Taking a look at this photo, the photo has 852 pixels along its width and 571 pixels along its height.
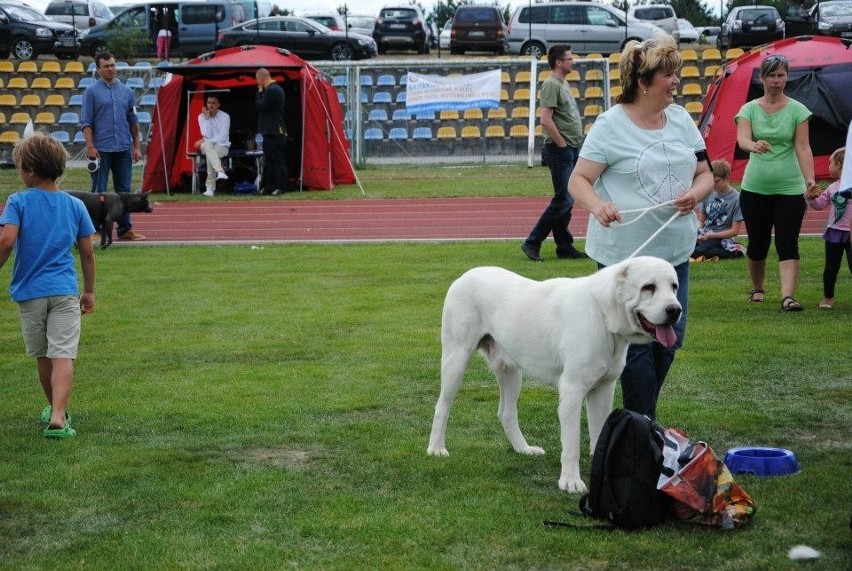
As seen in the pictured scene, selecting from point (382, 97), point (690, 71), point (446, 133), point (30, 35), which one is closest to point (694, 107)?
point (690, 71)

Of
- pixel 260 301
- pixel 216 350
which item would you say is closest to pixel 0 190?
pixel 260 301

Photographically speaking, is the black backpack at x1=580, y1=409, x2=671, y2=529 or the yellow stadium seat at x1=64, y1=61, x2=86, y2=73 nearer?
the black backpack at x1=580, y1=409, x2=671, y2=529

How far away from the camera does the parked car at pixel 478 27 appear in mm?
42719

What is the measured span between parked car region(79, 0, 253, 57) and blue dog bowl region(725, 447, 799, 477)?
38.8 metres

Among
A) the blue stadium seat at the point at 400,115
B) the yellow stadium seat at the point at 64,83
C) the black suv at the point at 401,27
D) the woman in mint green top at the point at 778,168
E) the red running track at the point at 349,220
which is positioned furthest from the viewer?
the black suv at the point at 401,27

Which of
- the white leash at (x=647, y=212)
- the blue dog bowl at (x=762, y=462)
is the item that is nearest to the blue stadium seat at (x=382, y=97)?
the white leash at (x=647, y=212)

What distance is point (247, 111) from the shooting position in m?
26.4

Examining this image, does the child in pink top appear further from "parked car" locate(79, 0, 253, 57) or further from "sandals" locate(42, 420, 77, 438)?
"parked car" locate(79, 0, 253, 57)

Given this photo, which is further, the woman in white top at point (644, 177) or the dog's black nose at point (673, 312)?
the woman in white top at point (644, 177)

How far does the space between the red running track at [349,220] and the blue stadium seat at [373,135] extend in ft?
28.8

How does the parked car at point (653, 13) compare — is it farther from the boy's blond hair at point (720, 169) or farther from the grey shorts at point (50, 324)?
the grey shorts at point (50, 324)

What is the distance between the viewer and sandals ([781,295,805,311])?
10.3 metres

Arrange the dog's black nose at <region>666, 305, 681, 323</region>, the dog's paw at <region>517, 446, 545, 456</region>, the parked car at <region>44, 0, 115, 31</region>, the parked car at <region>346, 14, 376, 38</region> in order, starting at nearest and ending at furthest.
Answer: the dog's black nose at <region>666, 305, 681, 323</region>
the dog's paw at <region>517, 446, 545, 456</region>
the parked car at <region>44, 0, 115, 31</region>
the parked car at <region>346, 14, 376, 38</region>

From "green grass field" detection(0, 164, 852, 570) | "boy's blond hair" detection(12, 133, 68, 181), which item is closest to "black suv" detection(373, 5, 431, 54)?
"green grass field" detection(0, 164, 852, 570)
